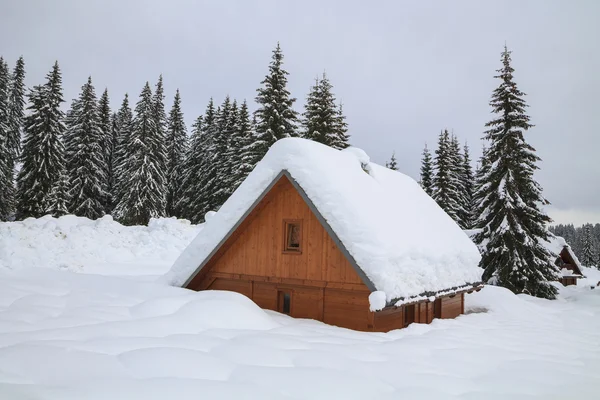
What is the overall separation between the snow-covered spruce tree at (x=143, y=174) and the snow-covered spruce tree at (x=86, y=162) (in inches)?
A: 112

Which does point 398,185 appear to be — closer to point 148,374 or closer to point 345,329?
point 345,329

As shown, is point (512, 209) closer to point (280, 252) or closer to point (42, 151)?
point (280, 252)

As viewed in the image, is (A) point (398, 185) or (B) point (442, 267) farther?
(A) point (398, 185)

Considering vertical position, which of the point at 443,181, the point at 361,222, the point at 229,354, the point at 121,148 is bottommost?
the point at 229,354

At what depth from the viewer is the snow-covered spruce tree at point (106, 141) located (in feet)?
148

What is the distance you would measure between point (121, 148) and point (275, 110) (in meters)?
27.1

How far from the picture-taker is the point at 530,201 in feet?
81.1

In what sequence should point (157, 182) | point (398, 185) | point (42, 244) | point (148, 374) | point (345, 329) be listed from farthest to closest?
point (157, 182) < point (42, 244) < point (398, 185) < point (345, 329) < point (148, 374)

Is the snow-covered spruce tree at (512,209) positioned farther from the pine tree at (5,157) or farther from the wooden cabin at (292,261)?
the pine tree at (5,157)

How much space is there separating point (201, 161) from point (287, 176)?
1389 inches

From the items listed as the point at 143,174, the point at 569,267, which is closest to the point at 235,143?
the point at 143,174

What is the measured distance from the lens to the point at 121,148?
4753 cm

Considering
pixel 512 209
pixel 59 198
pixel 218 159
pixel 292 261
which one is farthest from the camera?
pixel 218 159

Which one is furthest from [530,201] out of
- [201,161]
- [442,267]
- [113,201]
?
[113,201]
